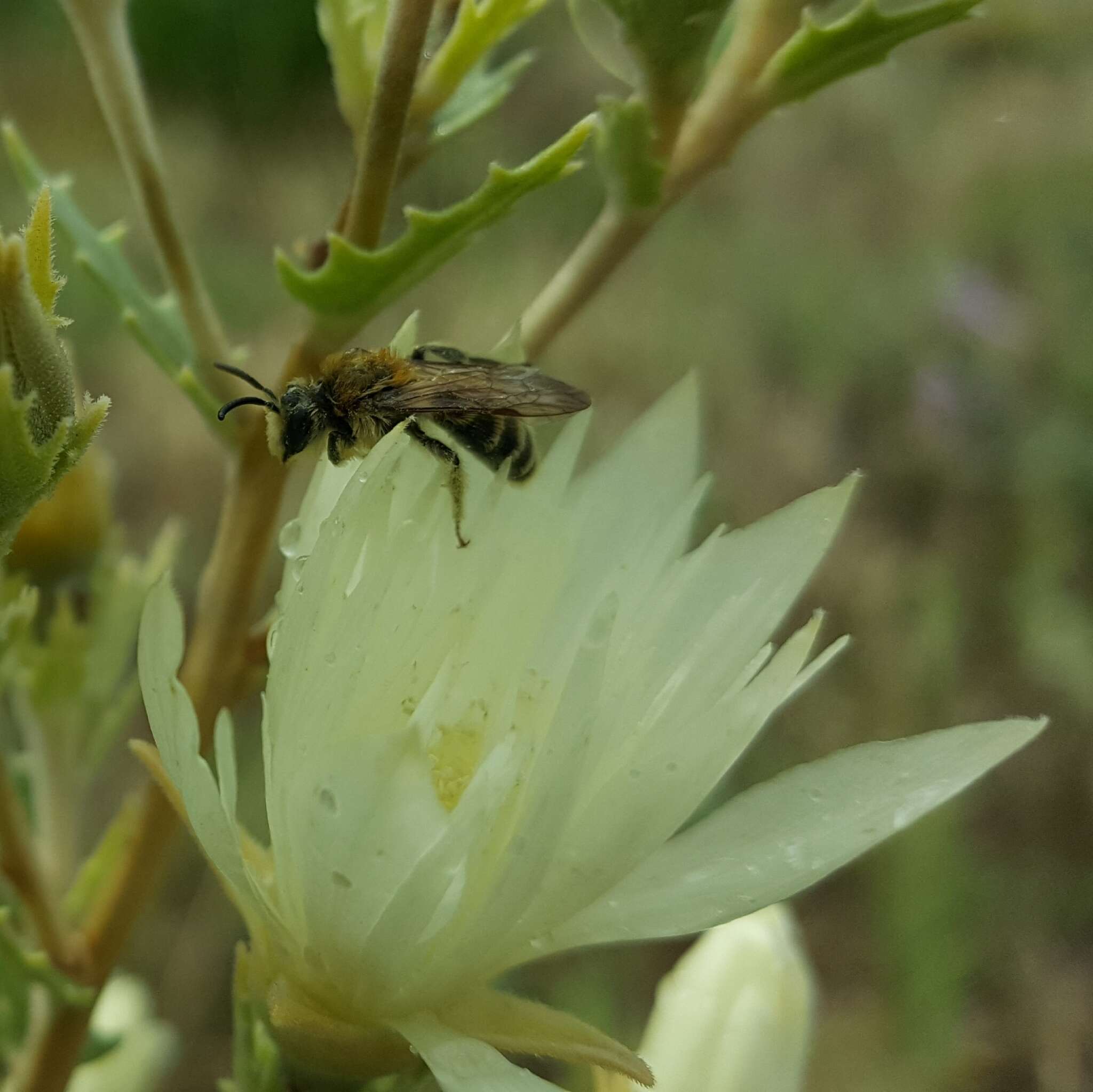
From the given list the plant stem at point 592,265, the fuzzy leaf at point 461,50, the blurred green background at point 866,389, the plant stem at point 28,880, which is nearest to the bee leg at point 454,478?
the plant stem at point 592,265

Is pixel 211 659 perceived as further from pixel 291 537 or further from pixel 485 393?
pixel 485 393

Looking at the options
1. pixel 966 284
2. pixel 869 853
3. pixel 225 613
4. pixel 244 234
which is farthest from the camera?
pixel 244 234

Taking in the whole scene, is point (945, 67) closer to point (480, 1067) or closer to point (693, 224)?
point (693, 224)

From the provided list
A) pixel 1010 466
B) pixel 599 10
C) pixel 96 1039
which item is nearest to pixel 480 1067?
pixel 96 1039

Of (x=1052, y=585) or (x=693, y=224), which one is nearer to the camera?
(x=1052, y=585)

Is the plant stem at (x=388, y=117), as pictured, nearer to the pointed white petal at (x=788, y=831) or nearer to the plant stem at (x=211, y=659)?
the plant stem at (x=211, y=659)

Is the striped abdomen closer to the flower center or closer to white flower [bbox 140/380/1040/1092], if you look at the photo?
white flower [bbox 140/380/1040/1092]

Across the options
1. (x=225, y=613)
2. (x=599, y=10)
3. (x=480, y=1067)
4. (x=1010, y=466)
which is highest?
(x=599, y=10)

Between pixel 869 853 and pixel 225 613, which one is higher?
pixel 225 613
